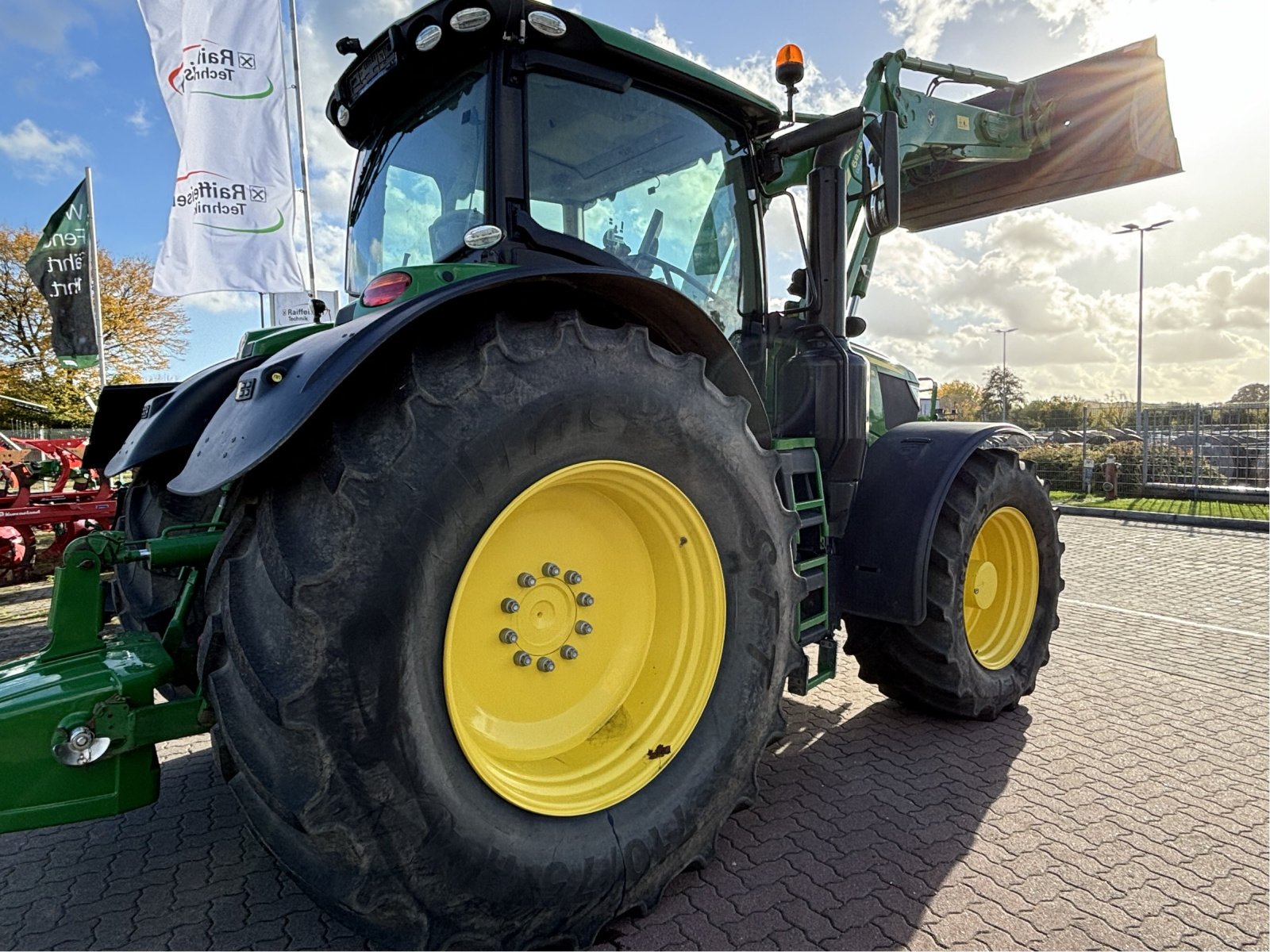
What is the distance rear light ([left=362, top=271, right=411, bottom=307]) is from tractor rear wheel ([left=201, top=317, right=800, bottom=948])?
0.48 meters

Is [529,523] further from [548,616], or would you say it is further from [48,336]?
[48,336]

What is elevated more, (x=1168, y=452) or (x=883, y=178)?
(x=883, y=178)

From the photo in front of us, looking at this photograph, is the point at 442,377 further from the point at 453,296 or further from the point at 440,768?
the point at 440,768

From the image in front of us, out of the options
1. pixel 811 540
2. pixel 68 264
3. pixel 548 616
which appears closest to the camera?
pixel 548 616

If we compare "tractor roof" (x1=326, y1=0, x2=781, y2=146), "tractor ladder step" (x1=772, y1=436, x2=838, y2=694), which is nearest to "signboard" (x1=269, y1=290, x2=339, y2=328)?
"tractor roof" (x1=326, y1=0, x2=781, y2=146)

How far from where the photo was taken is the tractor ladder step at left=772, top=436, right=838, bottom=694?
9.77 ft

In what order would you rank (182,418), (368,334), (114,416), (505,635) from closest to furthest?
(368,334)
(505,635)
(182,418)
(114,416)

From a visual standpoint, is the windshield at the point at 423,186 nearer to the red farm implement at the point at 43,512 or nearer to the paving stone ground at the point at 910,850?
the paving stone ground at the point at 910,850

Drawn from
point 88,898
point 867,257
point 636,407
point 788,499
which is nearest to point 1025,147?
point 867,257

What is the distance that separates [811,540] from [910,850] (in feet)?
3.85

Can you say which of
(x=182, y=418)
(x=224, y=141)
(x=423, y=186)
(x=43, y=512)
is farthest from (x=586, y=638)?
(x=224, y=141)

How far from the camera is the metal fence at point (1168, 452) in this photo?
13805mm

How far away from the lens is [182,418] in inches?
102

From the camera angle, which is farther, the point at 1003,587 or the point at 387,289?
the point at 1003,587
